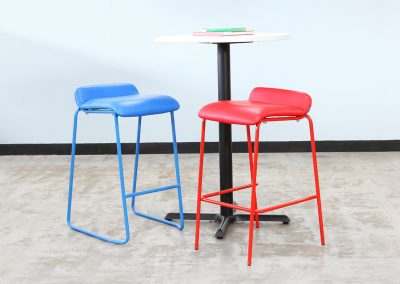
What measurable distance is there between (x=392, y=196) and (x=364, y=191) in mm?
Result: 189

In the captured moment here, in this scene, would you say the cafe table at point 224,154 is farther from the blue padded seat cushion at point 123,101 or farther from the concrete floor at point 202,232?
the blue padded seat cushion at point 123,101

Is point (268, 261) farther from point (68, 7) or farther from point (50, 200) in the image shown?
point (68, 7)

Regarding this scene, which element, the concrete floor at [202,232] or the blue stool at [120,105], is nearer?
the concrete floor at [202,232]

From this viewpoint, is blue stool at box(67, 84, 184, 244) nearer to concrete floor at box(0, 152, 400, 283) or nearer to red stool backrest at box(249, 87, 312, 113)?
concrete floor at box(0, 152, 400, 283)

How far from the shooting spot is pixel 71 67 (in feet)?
18.4

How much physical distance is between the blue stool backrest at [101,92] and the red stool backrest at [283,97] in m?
0.67

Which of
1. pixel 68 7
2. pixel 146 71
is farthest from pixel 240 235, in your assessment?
pixel 68 7

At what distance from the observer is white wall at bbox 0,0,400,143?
17.9 feet

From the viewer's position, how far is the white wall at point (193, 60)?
5453mm

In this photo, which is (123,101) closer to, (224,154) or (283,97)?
(224,154)

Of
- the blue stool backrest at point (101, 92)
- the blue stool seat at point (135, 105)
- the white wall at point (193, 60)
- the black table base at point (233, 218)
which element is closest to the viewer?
the blue stool seat at point (135, 105)

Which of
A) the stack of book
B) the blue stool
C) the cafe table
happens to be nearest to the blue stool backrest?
the blue stool

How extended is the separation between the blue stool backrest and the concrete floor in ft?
2.25

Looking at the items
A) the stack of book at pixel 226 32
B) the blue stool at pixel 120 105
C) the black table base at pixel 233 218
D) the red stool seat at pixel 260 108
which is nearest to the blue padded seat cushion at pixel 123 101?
the blue stool at pixel 120 105
